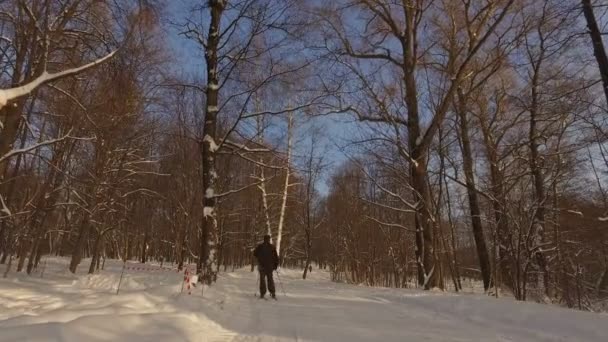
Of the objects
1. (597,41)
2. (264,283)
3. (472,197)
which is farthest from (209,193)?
(472,197)

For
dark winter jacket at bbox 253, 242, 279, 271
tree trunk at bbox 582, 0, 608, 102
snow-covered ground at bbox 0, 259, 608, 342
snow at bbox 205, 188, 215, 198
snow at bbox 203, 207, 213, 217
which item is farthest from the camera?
snow at bbox 205, 188, 215, 198

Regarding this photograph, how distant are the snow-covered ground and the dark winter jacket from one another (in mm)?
1428

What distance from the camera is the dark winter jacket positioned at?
1277 centimetres

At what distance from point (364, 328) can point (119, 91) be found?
6786mm

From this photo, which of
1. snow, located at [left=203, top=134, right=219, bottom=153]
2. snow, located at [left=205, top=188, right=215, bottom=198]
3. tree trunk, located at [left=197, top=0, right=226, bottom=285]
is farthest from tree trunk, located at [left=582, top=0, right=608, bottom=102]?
snow, located at [left=205, top=188, right=215, bottom=198]

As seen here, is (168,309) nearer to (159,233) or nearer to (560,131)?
(560,131)

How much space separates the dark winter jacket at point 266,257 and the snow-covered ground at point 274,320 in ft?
4.69

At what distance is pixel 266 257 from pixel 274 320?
4692 mm

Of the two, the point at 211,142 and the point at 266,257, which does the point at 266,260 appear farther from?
the point at 211,142

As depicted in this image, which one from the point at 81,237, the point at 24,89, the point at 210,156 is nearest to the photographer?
the point at 24,89

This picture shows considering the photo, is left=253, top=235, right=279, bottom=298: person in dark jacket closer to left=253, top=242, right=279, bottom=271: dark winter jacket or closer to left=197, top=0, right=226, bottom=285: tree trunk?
left=253, top=242, right=279, bottom=271: dark winter jacket

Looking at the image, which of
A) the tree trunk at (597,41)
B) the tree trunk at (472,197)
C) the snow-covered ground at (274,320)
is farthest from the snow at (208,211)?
the tree trunk at (472,197)

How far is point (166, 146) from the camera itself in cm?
2744

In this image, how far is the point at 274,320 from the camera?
827 centimetres
